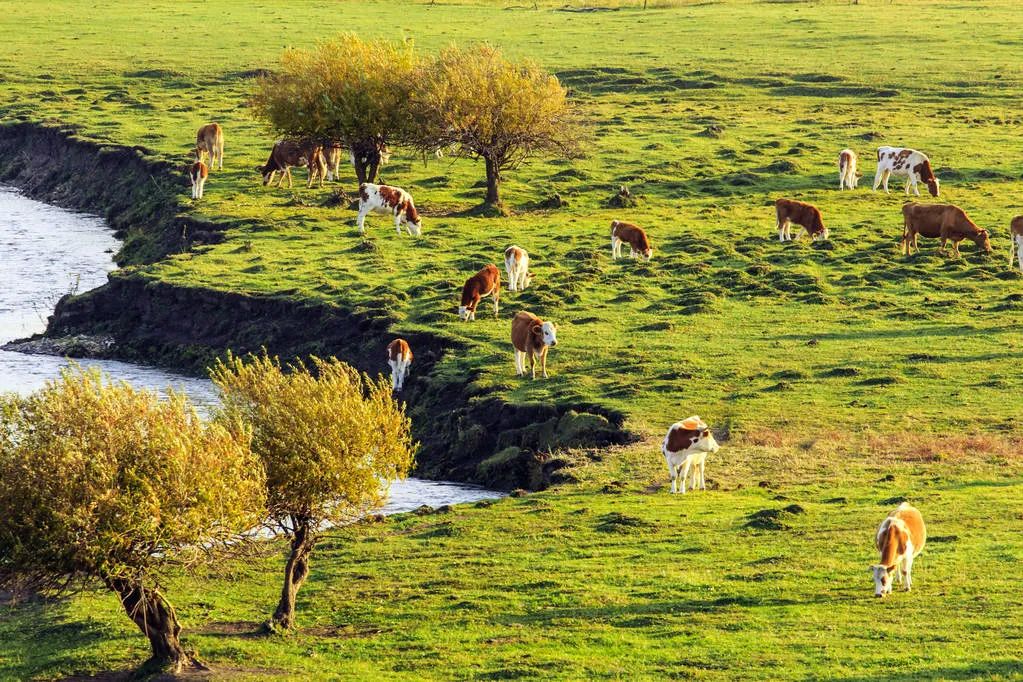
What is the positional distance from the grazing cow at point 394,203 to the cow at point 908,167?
1767cm

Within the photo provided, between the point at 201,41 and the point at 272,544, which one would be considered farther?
the point at 201,41

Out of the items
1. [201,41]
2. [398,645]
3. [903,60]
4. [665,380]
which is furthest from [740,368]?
[201,41]

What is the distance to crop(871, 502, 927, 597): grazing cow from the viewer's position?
22.4 meters

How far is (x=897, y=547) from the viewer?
887 inches

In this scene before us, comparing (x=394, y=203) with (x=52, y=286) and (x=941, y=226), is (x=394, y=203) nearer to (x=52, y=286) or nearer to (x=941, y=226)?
(x=52, y=286)

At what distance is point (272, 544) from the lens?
1104 inches

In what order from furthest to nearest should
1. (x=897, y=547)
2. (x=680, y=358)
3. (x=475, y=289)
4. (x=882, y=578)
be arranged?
(x=475, y=289), (x=680, y=358), (x=897, y=547), (x=882, y=578)

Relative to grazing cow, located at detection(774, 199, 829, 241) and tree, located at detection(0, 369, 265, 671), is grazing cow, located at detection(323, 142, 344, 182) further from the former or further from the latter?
tree, located at detection(0, 369, 265, 671)

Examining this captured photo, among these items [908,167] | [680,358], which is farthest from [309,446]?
[908,167]

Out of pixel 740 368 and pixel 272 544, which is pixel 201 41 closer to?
pixel 740 368

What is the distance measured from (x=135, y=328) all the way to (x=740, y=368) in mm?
18782

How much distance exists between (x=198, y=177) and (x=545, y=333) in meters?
23.9

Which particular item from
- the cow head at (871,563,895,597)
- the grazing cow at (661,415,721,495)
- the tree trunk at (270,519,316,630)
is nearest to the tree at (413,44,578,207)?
the grazing cow at (661,415,721,495)

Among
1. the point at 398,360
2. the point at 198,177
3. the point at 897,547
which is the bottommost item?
the point at 398,360
